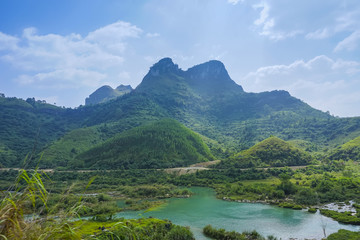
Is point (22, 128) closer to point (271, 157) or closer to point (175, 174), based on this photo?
point (175, 174)

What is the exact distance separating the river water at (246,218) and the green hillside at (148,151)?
43.5 meters

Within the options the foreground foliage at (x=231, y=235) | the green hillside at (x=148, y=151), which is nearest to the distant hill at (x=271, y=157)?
the green hillside at (x=148, y=151)

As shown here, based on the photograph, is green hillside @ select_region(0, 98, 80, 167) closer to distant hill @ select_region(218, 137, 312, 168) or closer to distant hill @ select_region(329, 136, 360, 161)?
distant hill @ select_region(218, 137, 312, 168)

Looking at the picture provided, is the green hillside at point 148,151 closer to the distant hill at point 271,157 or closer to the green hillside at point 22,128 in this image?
the distant hill at point 271,157

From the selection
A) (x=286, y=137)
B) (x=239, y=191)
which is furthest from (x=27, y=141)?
(x=286, y=137)

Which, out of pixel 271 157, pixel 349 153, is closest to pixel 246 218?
pixel 271 157

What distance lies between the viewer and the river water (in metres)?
31.0

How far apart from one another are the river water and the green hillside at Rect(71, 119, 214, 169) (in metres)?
43.5

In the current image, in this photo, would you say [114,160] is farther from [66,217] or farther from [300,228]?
[66,217]

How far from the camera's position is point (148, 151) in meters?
97.6

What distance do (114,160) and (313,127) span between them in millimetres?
142030

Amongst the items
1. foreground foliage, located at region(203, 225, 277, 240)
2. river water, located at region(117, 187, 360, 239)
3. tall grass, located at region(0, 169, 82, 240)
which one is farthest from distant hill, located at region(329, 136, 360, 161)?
tall grass, located at region(0, 169, 82, 240)

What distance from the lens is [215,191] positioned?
5888 centimetres

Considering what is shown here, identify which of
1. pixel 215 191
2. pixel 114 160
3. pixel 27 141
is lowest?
pixel 215 191
